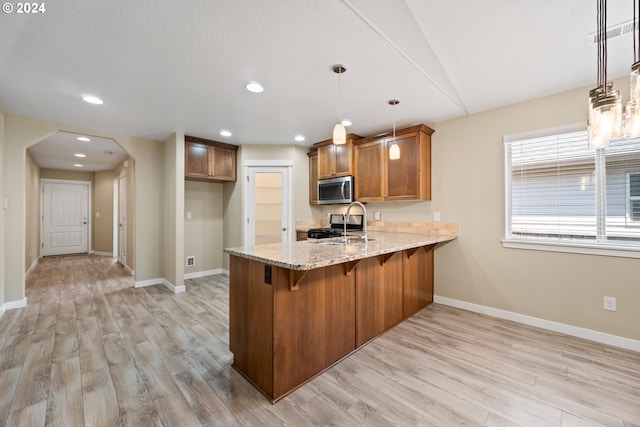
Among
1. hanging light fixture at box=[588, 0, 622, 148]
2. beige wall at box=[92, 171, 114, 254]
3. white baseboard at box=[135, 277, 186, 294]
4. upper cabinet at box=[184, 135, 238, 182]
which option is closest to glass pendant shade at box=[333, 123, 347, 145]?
hanging light fixture at box=[588, 0, 622, 148]

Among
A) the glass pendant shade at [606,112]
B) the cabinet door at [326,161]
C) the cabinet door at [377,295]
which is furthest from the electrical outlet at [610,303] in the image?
the cabinet door at [326,161]

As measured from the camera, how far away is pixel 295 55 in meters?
2.10

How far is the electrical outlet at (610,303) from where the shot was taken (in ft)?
8.32

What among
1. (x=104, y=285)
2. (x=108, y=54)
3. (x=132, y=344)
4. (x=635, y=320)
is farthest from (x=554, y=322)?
(x=104, y=285)

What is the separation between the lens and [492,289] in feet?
10.6

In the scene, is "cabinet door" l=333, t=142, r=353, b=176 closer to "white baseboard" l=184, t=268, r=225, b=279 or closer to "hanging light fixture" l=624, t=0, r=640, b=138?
"white baseboard" l=184, t=268, r=225, b=279

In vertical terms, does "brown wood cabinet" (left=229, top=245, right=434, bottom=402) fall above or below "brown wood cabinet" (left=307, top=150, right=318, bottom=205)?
below

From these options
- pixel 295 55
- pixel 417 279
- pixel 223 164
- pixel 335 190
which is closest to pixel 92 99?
pixel 223 164

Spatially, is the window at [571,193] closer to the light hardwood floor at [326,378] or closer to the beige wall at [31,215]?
the light hardwood floor at [326,378]

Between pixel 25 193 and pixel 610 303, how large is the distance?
267 inches

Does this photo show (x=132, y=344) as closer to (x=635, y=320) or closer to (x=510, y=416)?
(x=510, y=416)

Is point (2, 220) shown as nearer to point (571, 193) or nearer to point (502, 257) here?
point (502, 257)

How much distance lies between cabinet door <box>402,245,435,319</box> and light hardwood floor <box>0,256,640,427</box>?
18 centimetres

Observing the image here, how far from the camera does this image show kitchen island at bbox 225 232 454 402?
1.78 metres
